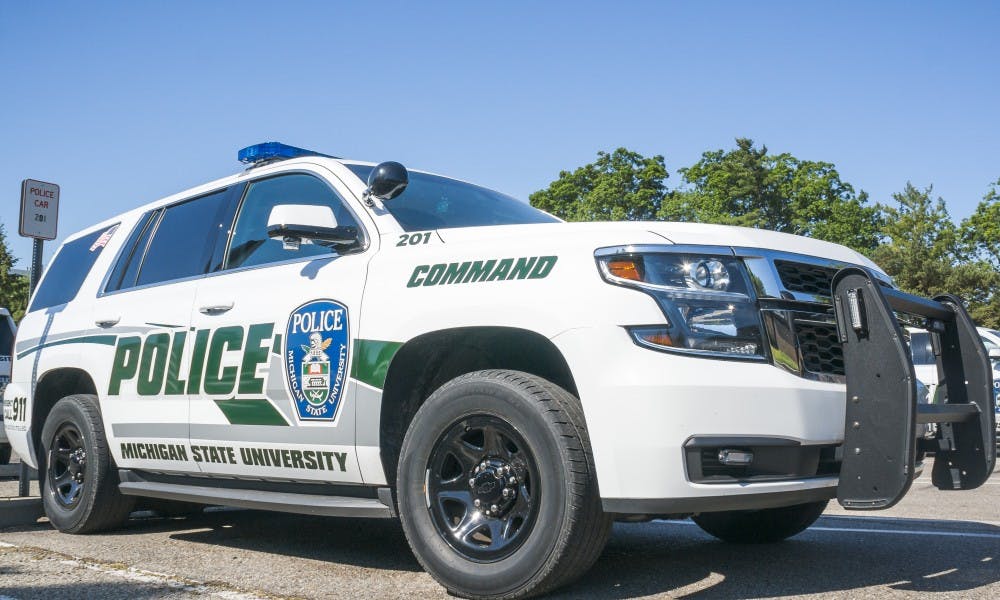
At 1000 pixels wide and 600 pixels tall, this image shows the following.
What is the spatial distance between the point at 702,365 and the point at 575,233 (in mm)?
685

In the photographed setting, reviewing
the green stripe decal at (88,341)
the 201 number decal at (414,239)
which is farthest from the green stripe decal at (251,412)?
the green stripe decal at (88,341)

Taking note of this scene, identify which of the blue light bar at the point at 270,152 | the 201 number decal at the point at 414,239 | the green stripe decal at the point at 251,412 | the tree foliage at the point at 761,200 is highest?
the tree foliage at the point at 761,200

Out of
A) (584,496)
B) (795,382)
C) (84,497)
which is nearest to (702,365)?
(795,382)

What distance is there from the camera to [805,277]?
3.52 metres

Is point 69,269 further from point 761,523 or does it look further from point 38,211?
point 761,523

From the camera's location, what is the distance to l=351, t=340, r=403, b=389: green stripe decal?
154 inches

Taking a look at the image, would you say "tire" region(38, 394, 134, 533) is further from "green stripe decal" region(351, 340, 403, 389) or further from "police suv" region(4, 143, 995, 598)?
"green stripe decal" region(351, 340, 403, 389)

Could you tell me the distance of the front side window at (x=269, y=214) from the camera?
461cm

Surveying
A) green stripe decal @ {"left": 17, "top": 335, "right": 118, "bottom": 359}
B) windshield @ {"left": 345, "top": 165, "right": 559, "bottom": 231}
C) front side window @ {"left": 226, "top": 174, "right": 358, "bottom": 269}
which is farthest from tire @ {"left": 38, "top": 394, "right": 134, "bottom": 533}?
windshield @ {"left": 345, "top": 165, "right": 559, "bottom": 231}

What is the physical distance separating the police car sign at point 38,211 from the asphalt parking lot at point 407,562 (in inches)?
94.1

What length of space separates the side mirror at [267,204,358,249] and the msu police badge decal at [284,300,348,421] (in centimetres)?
28

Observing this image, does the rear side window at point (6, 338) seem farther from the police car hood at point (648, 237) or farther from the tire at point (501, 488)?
the police car hood at point (648, 237)

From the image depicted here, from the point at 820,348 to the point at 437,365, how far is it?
1.55 meters

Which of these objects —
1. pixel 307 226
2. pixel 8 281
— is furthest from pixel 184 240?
pixel 8 281
